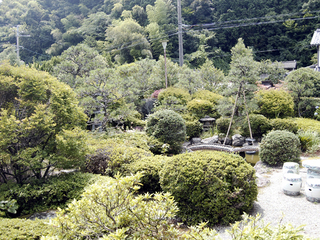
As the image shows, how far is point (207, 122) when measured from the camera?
35.3 feet

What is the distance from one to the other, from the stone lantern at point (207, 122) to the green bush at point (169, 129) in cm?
274

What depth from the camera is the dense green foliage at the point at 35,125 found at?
4.48 meters

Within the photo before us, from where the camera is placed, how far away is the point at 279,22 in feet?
111

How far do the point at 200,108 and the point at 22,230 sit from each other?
8852 mm

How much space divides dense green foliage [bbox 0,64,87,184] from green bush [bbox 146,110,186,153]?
3.31 m

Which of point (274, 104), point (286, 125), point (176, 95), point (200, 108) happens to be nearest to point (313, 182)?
point (286, 125)

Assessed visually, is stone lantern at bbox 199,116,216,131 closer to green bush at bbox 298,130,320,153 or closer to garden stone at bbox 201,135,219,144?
garden stone at bbox 201,135,219,144

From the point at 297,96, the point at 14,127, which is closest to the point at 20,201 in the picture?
the point at 14,127

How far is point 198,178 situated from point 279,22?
122ft

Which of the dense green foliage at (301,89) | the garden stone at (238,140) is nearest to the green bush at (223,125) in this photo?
the garden stone at (238,140)

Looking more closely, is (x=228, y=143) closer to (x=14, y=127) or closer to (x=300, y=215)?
(x=300, y=215)

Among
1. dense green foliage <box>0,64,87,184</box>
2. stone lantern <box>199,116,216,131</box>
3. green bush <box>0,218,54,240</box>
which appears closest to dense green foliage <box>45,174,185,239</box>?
green bush <box>0,218,54,240</box>

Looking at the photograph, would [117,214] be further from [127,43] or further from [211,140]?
[127,43]

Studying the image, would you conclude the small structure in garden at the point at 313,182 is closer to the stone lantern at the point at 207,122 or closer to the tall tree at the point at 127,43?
the stone lantern at the point at 207,122
